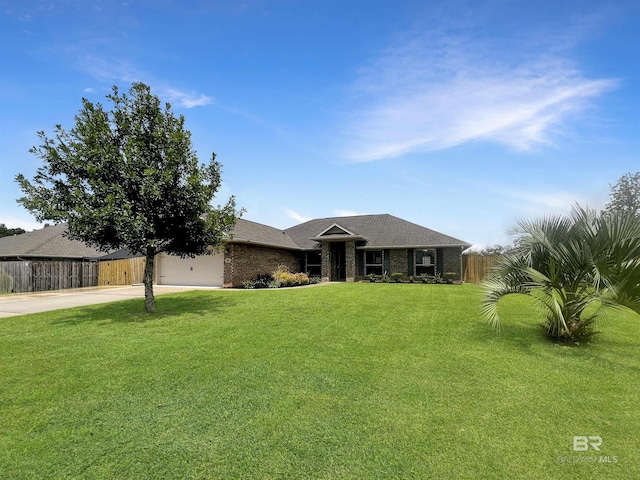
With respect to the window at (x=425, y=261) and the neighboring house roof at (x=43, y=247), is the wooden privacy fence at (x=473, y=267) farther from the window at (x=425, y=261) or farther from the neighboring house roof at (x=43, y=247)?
the neighboring house roof at (x=43, y=247)

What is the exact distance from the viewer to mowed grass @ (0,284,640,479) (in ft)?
10.0

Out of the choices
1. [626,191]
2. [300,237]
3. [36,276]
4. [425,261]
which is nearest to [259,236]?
[300,237]

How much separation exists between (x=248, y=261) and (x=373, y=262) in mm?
8744

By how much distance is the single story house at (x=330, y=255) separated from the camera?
19656mm

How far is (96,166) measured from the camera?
9398 millimetres

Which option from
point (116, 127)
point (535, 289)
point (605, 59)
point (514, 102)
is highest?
point (605, 59)

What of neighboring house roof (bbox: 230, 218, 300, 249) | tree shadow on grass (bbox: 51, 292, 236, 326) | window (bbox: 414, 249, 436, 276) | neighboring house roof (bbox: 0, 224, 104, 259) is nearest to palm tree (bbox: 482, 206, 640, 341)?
tree shadow on grass (bbox: 51, 292, 236, 326)

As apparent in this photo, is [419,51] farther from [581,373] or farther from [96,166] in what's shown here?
[96,166]

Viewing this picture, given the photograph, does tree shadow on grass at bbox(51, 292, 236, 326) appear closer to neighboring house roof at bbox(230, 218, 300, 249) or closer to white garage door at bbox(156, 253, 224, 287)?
neighboring house roof at bbox(230, 218, 300, 249)

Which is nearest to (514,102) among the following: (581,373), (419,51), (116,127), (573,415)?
(419,51)

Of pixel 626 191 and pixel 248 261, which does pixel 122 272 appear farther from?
pixel 626 191

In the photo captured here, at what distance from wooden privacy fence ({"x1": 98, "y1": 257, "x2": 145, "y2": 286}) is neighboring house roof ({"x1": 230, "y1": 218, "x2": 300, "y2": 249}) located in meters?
7.06

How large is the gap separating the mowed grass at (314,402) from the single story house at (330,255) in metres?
11.4

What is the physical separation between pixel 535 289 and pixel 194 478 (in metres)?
7.24
